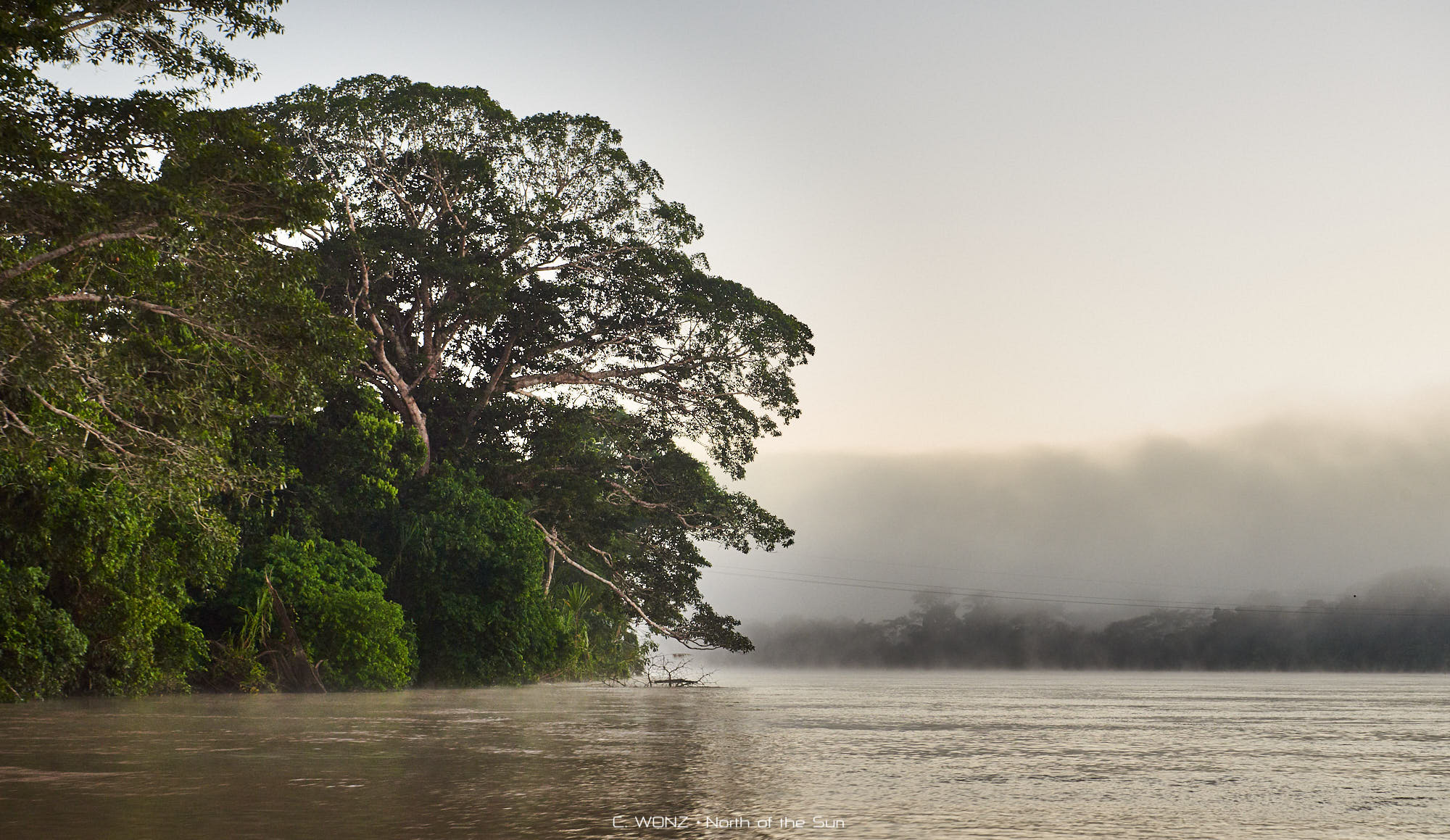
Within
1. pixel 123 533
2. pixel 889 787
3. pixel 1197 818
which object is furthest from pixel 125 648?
pixel 1197 818

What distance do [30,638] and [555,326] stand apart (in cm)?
1778

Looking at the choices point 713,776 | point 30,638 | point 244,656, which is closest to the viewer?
point 713,776

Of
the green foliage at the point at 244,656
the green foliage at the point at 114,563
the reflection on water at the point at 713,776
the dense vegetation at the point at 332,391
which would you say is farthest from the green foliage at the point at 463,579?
the reflection on water at the point at 713,776

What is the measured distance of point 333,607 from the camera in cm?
2408

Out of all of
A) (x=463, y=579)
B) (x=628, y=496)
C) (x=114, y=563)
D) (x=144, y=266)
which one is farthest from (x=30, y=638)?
(x=628, y=496)

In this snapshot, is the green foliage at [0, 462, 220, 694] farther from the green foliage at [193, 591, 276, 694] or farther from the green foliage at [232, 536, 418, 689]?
the green foliage at [232, 536, 418, 689]

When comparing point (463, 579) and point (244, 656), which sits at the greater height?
point (463, 579)

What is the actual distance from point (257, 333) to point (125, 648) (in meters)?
5.81

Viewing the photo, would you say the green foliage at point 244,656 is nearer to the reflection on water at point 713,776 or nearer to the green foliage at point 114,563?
the green foliage at point 114,563

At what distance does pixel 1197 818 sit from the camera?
5086mm

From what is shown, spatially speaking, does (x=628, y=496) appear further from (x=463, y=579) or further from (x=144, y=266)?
(x=144, y=266)

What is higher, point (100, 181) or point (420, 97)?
point (420, 97)

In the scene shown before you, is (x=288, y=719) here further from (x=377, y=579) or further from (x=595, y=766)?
(x=377, y=579)

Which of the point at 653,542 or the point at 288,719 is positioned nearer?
the point at 288,719
